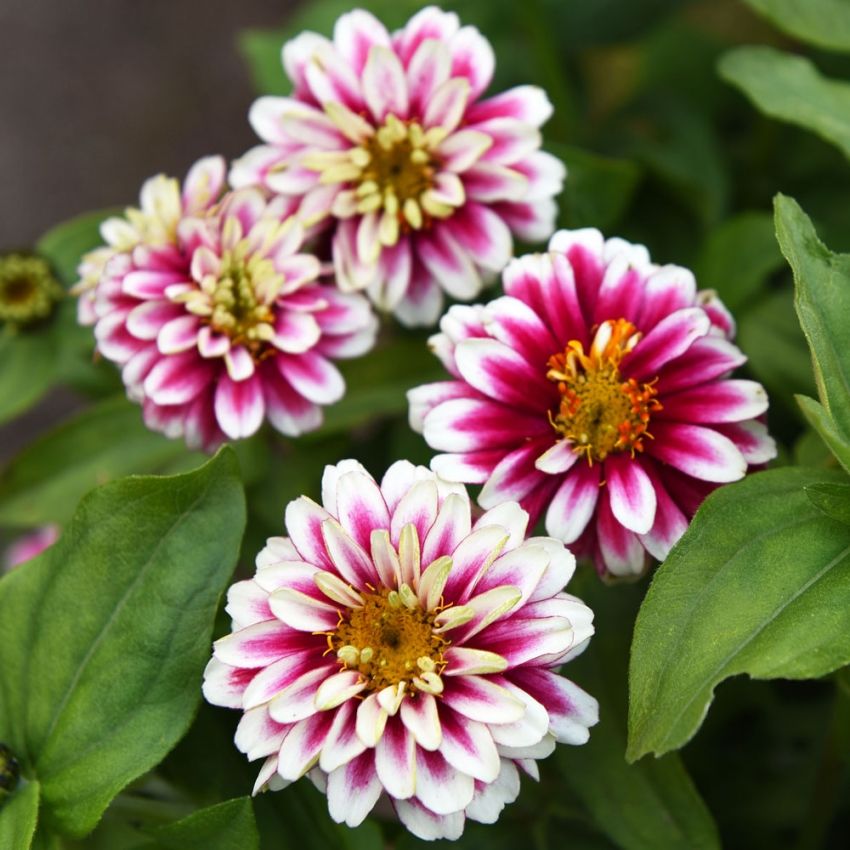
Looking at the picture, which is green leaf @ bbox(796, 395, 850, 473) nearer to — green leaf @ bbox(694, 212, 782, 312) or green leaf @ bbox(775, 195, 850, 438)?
green leaf @ bbox(775, 195, 850, 438)

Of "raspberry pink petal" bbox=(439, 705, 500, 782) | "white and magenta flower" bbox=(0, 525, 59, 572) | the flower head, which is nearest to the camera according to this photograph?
"raspberry pink petal" bbox=(439, 705, 500, 782)

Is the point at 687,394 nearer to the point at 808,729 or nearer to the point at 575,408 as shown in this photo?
the point at 575,408

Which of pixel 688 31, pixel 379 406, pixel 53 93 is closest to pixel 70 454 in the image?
pixel 379 406

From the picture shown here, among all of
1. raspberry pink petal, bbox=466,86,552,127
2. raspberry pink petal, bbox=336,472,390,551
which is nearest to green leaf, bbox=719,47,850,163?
raspberry pink petal, bbox=466,86,552,127

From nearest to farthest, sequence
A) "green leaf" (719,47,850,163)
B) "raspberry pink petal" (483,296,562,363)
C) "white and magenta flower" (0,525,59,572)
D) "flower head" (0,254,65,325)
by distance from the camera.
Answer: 1. "raspberry pink petal" (483,296,562,363)
2. "green leaf" (719,47,850,163)
3. "flower head" (0,254,65,325)
4. "white and magenta flower" (0,525,59,572)

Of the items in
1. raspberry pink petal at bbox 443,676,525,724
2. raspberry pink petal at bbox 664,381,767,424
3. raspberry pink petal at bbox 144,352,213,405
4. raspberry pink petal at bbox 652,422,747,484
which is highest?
raspberry pink petal at bbox 144,352,213,405

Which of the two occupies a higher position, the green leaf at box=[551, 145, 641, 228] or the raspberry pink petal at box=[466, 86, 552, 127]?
the raspberry pink petal at box=[466, 86, 552, 127]
